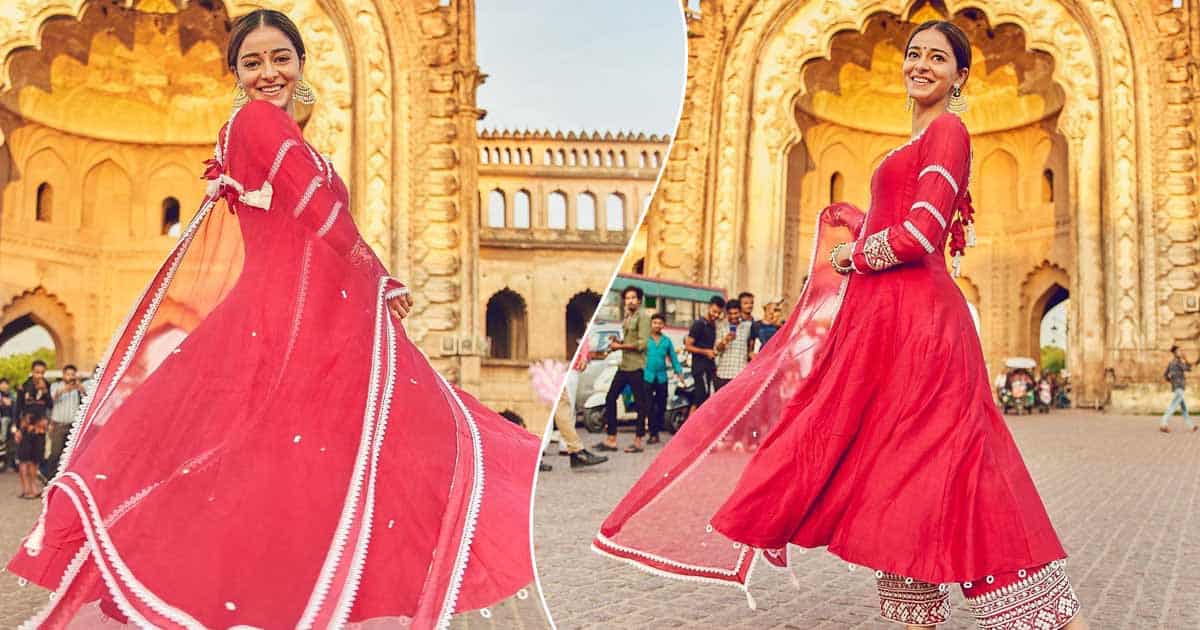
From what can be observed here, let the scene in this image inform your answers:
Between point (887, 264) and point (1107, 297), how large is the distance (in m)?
17.2

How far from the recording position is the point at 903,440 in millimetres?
2768

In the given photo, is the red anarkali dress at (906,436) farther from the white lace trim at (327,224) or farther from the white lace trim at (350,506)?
the white lace trim at (327,224)

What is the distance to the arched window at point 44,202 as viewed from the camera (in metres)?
10.5

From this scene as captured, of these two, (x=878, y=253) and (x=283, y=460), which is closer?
(x=283, y=460)

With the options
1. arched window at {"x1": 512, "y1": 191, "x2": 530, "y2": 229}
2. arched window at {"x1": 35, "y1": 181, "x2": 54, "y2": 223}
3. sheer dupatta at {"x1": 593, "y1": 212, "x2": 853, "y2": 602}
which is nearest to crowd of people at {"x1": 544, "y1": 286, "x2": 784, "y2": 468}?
arched window at {"x1": 512, "y1": 191, "x2": 530, "y2": 229}

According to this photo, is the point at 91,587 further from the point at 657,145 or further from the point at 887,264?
the point at 887,264

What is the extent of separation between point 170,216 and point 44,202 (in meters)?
3.37

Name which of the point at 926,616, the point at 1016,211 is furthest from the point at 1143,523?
the point at 1016,211

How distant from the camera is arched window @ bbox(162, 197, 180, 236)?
795 cm

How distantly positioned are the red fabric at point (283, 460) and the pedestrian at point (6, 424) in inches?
271

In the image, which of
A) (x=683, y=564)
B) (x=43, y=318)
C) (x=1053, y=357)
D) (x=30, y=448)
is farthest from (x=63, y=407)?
(x=1053, y=357)

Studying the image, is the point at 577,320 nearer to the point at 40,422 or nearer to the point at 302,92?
the point at 302,92

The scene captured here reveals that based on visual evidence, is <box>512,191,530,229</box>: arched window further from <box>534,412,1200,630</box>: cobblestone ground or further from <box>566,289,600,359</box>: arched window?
<box>534,412,1200,630</box>: cobblestone ground

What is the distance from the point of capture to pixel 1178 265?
18.0 meters
